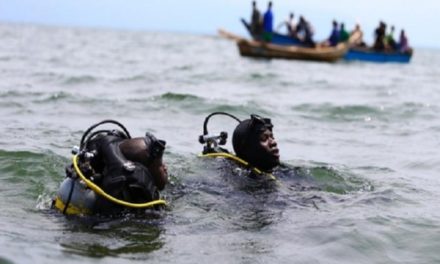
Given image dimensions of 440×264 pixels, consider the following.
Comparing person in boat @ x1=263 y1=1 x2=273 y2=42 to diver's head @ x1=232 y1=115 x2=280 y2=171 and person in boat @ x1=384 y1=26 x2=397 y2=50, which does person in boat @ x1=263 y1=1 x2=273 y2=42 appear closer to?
person in boat @ x1=384 y1=26 x2=397 y2=50

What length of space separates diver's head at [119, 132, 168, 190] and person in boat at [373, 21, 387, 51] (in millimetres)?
31870

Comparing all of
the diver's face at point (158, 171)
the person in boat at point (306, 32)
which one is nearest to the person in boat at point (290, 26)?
the person in boat at point (306, 32)

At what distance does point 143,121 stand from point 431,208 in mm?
6108

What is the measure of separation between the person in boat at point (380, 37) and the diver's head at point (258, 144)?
30.3 m

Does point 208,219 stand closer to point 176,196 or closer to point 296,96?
point 176,196

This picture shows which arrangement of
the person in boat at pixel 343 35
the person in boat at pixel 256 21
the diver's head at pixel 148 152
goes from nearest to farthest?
the diver's head at pixel 148 152 < the person in boat at pixel 256 21 < the person in boat at pixel 343 35

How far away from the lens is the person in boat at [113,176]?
5.14 meters

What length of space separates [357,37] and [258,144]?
103 ft

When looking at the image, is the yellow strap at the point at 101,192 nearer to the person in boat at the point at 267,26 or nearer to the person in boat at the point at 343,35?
the person in boat at the point at 267,26

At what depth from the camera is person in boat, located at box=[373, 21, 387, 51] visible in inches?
1423

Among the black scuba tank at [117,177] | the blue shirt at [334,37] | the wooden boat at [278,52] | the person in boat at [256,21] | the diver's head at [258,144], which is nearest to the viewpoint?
the black scuba tank at [117,177]

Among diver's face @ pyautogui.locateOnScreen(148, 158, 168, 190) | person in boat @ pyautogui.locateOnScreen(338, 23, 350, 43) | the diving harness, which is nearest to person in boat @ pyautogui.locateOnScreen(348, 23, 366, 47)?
person in boat @ pyautogui.locateOnScreen(338, 23, 350, 43)

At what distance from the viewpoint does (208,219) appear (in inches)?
232

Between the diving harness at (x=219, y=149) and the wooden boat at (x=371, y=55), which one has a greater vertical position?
the diving harness at (x=219, y=149)
